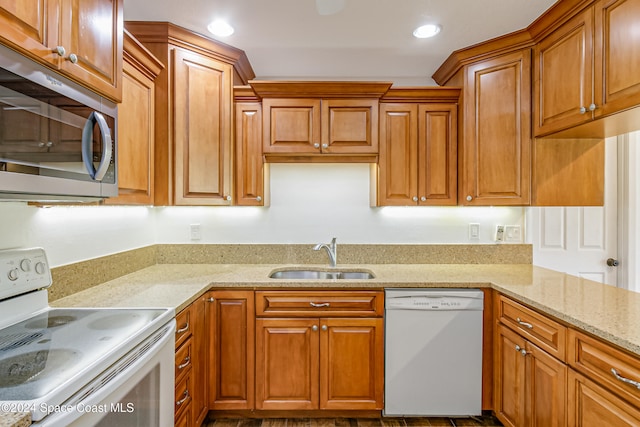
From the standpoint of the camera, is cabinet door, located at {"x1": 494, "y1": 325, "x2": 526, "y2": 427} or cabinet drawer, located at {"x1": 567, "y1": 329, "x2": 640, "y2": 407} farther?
cabinet door, located at {"x1": 494, "y1": 325, "x2": 526, "y2": 427}

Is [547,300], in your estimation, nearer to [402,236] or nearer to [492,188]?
[492,188]

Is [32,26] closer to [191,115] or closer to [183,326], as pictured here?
[191,115]

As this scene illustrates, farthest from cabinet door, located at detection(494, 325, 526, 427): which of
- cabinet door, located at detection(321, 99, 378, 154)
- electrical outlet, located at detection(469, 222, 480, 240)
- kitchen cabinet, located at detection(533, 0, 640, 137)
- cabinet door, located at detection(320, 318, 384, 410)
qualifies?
cabinet door, located at detection(321, 99, 378, 154)

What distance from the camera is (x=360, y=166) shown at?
8.36 feet

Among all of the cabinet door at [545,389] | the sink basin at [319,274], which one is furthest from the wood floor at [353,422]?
the sink basin at [319,274]

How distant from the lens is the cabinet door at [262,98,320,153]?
7.32 ft

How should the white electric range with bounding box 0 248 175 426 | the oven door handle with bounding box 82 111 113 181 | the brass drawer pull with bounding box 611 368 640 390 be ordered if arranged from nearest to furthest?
the white electric range with bounding box 0 248 175 426, the brass drawer pull with bounding box 611 368 640 390, the oven door handle with bounding box 82 111 113 181

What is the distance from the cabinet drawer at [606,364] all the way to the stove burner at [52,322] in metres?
1.95

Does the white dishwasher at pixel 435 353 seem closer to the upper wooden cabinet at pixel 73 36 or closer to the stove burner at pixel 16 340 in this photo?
the stove burner at pixel 16 340

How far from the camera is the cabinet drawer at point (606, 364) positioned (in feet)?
3.41

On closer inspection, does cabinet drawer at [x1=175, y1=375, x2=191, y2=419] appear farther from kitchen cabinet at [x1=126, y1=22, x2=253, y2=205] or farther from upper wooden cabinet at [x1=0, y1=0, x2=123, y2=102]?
upper wooden cabinet at [x1=0, y1=0, x2=123, y2=102]

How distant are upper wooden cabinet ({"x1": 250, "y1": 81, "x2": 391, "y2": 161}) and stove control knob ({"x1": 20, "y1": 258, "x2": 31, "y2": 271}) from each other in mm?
1386

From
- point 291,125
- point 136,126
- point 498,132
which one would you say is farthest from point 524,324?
point 136,126

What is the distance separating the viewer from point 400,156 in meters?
2.32
